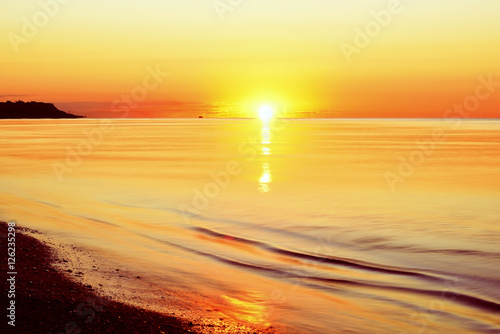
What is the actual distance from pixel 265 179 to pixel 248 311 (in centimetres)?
2459

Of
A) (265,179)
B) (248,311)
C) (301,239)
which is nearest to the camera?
(248,311)

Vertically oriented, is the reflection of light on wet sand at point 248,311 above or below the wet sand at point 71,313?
above

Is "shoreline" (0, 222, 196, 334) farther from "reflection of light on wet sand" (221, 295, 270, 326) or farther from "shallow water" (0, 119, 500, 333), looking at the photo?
"shallow water" (0, 119, 500, 333)

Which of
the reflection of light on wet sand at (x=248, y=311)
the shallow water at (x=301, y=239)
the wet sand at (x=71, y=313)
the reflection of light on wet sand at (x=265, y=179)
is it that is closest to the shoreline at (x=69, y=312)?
the wet sand at (x=71, y=313)

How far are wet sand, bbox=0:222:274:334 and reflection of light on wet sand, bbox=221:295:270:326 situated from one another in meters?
0.84

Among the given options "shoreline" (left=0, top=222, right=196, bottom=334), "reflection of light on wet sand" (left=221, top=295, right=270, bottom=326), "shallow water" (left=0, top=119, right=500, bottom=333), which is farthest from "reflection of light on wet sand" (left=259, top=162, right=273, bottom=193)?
"shoreline" (left=0, top=222, right=196, bottom=334)

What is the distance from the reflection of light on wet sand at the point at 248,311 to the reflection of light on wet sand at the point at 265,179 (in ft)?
59.4

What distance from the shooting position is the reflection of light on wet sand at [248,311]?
30.6 feet

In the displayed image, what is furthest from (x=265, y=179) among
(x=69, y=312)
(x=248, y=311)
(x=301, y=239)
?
(x=69, y=312)

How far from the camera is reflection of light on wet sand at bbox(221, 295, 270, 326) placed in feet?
30.6

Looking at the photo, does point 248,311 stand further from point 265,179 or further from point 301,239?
point 265,179

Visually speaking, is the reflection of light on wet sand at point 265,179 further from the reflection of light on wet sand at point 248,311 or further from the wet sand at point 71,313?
the wet sand at point 71,313

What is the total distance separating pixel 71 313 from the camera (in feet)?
26.9

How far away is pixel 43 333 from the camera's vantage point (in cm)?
741
